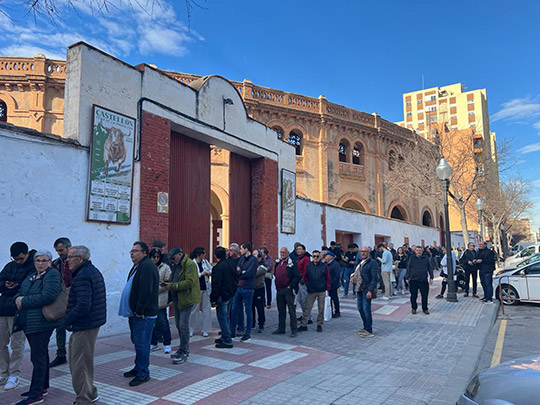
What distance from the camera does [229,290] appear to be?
6.70m

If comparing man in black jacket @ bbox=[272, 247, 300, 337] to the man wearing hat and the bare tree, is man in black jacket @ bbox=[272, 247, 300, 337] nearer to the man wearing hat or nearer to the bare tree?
the man wearing hat

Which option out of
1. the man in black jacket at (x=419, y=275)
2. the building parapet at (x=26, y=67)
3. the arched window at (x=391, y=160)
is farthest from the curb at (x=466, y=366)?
the arched window at (x=391, y=160)

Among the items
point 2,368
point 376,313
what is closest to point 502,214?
point 376,313

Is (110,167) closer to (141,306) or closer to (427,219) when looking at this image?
(141,306)

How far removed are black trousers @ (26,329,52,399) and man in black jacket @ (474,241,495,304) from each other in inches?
453

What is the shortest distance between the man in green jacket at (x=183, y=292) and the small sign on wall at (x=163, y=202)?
9.28 ft

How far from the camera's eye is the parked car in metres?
2.90

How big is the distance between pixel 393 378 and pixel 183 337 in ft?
9.75

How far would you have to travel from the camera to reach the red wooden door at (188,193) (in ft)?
31.7

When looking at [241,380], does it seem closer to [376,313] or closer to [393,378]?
[393,378]

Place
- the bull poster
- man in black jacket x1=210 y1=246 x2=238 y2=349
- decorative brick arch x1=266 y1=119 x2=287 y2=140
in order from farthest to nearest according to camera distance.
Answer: decorative brick arch x1=266 y1=119 x2=287 y2=140 < the bull poster < man in black jacket x1=210 y1=246 x2=238 y2=349

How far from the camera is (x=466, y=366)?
5.82 m

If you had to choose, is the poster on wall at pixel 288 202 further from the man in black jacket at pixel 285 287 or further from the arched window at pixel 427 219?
the arched window at pixel 427 219

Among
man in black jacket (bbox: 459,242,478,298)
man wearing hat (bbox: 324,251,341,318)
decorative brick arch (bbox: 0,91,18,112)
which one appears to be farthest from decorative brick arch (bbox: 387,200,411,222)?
decorative brick arch (bbox: 0,91,18,112)
